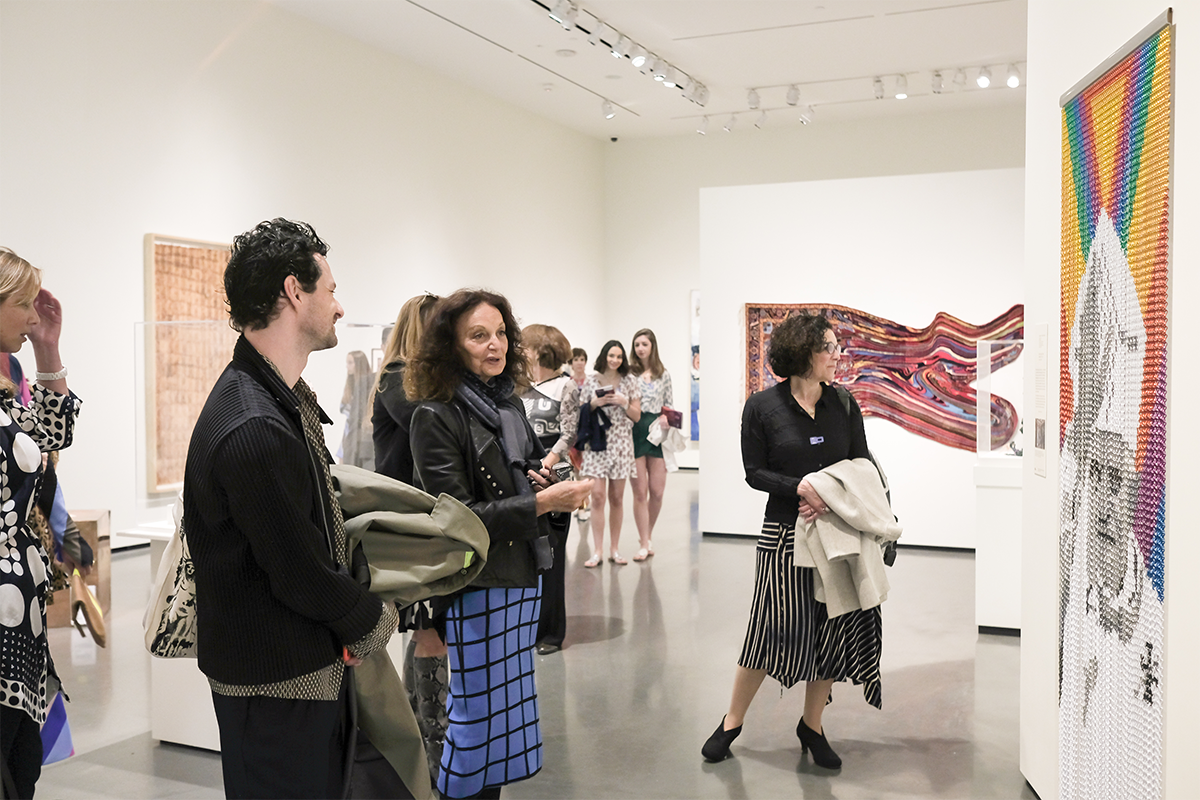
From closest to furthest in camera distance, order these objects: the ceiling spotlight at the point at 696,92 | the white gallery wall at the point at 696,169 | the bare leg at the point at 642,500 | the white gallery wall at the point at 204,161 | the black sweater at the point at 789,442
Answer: the black sweater at the point at 789,442 < the white gallery wall at the point at 204,161 < the bare leg at the point at 642,500 < the ceiling spotlight at the point at 696,92 < the white gallery wall at the point at 696,169

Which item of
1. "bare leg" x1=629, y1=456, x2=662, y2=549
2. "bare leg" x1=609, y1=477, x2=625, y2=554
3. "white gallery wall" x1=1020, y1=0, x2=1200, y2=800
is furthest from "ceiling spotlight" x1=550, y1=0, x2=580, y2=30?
"white gallery wall" x1=1020, y1=0, x2=1200, y2=800

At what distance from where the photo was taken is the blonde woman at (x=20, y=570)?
2.25m

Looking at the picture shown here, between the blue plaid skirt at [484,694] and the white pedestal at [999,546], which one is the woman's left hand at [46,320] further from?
the white pedestal at [999,546]

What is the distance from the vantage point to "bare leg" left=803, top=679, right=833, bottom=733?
374cm

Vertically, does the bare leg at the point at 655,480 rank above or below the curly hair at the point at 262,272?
below

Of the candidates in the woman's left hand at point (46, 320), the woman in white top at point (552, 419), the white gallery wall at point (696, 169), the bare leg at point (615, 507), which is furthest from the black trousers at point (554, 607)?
the white gallery wall at point (696, 169)

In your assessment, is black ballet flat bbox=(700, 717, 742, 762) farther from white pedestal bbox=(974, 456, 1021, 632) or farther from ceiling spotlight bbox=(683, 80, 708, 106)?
ceiling spotlight bbox=(683, 80, 708, 106)

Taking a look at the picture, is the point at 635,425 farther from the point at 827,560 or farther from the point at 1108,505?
the point at 1108,505

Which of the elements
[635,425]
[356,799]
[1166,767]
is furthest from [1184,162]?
[635,425]

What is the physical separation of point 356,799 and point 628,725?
7.07 feet

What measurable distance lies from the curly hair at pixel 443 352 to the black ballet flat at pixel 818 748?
1.95 m

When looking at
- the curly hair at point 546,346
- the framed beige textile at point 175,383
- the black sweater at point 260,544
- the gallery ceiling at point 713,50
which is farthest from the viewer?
the gallery ceiling at point 713,50

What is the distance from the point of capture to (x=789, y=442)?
367 cm

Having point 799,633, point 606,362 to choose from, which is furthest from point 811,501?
point 606,362
